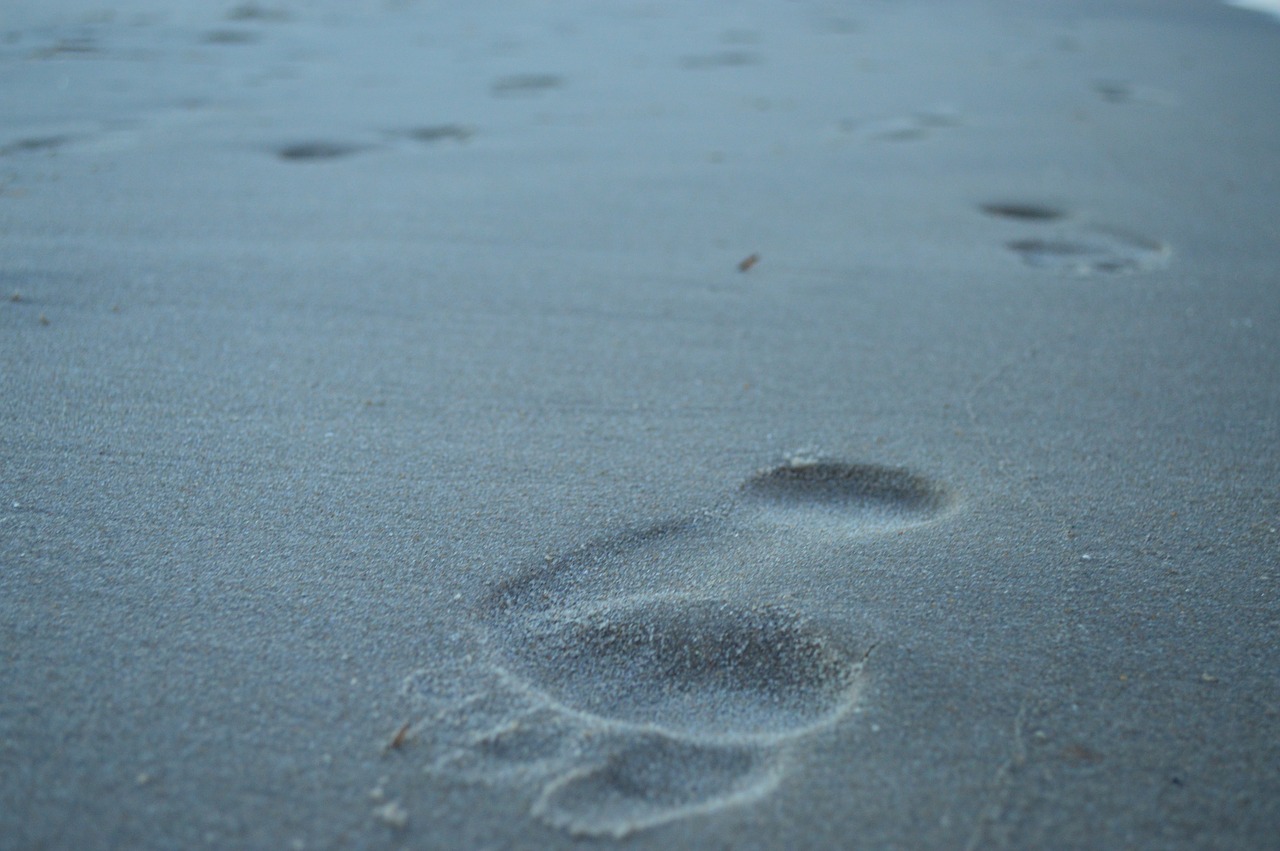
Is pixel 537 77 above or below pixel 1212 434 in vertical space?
above

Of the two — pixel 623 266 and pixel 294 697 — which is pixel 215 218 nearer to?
pixel 623 266

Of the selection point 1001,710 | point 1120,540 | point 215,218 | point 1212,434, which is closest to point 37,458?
point 215,218

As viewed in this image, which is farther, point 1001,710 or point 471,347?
point 471,347

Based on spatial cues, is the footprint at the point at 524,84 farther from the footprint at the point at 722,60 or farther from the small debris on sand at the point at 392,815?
the small debris on sand at the point at 392,815

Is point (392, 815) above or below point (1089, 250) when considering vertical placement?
below

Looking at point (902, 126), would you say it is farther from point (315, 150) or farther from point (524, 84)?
point (315, 150)

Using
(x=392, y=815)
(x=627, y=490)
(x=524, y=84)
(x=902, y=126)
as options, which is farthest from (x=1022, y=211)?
(x=392, y=815)

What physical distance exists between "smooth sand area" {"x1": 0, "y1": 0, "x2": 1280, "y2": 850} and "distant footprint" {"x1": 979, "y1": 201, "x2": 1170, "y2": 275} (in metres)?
0.02

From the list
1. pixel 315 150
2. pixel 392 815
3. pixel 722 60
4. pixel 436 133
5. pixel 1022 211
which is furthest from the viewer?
pixel 722 60

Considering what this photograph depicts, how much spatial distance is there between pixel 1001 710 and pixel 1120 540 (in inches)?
19.4

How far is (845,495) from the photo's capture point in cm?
169

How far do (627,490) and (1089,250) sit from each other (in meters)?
1.77

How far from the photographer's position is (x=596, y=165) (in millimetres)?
3389

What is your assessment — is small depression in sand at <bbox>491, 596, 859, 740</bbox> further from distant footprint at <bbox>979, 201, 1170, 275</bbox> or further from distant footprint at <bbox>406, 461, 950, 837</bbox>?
distant footprint at <bbox>979, 201, 1170, 275</bbox>
